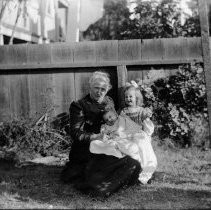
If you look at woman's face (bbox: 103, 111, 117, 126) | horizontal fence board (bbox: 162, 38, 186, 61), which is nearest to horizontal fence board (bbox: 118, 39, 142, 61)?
horizontal fence board (bbox: 162, 38, 186, 61)

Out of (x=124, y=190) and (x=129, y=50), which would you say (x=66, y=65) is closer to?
(x=129, y=50)

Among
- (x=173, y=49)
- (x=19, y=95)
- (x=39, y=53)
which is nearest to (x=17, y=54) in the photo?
(x=39, y=53)

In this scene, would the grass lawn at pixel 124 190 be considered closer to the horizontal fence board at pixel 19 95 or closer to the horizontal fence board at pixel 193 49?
the horizontal fence board at pixel 19 95

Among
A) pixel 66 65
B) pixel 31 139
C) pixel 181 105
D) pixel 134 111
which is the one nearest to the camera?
pixel 134 111

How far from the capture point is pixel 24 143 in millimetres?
6469

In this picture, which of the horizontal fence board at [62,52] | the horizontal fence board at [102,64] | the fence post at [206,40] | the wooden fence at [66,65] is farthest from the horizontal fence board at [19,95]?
the fence post at [206,40]

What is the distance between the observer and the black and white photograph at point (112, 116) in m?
4.69

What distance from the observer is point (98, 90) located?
203 inches

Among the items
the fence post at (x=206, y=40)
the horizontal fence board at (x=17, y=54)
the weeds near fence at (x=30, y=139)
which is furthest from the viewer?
the horizontal fence board at (x=17, y=54)

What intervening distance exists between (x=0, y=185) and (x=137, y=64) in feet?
9.41

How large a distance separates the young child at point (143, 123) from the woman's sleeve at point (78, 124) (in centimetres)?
50

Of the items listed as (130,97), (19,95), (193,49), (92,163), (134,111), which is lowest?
(92,163)

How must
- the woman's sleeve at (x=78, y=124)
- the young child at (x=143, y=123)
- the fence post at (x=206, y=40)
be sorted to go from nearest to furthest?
the fence post at (x=206, y=40), the young child at (x=143, y=123), the woman's sleeve at (x=78, y=124)

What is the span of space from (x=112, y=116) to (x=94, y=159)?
0.55 metres
